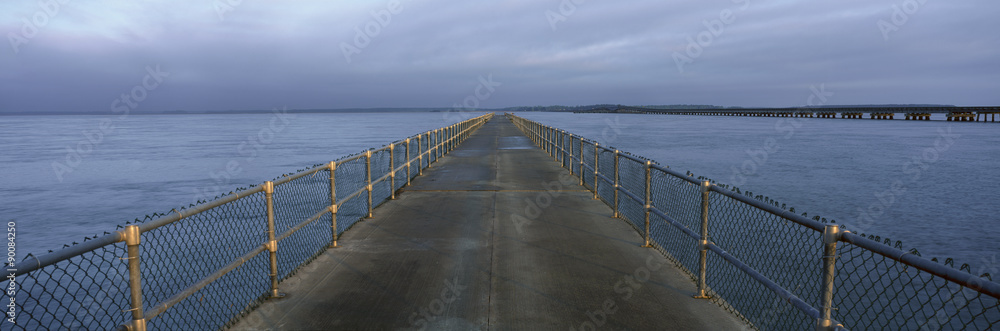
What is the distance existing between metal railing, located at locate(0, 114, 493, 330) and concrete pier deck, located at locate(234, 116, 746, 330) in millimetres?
474

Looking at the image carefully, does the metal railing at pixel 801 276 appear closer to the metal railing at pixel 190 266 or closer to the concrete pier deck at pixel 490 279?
the concrete pier deck at pixel 490 279

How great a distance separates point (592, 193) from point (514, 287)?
21.0ft

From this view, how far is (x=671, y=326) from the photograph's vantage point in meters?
4.89

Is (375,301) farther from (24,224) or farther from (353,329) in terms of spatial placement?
(24,224)

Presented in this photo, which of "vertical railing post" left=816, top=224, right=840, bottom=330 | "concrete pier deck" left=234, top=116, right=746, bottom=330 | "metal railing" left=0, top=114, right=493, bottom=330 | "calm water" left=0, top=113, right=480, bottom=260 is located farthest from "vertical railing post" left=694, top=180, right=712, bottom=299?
"calm water" left=0, top=113, right=480, bottom=260

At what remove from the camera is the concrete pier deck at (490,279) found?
5016mm

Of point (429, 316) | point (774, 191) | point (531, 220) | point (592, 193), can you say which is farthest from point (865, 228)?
point (429, 316)

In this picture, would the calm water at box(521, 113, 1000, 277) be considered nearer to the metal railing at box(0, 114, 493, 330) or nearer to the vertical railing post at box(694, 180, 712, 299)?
the vertical railing post at box(694, 180, 712, 299)

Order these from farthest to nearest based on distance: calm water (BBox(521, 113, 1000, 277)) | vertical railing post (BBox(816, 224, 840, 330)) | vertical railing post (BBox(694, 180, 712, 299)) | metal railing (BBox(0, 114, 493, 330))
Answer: calm water (BBox(521, 113, 1000, 277)) → vertical railing post (BBox(694, 180, 712, 299)) → metal railing (BBox(0, 114, 493, 330)) → vertical railing post (BBox(816, 224, 840, 330))

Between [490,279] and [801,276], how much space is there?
4.39 metres

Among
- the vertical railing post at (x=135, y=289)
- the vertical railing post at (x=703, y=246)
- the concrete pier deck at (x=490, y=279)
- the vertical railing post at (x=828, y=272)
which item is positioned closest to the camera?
the vertical railing post at (x=828, y=272)

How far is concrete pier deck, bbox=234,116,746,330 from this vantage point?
5.02m

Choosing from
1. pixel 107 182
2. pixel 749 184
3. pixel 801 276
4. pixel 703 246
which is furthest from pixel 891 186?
pixel 107 182

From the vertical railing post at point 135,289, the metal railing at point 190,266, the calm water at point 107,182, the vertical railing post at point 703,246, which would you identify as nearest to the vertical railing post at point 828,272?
the vertical railing post at point 703,246
